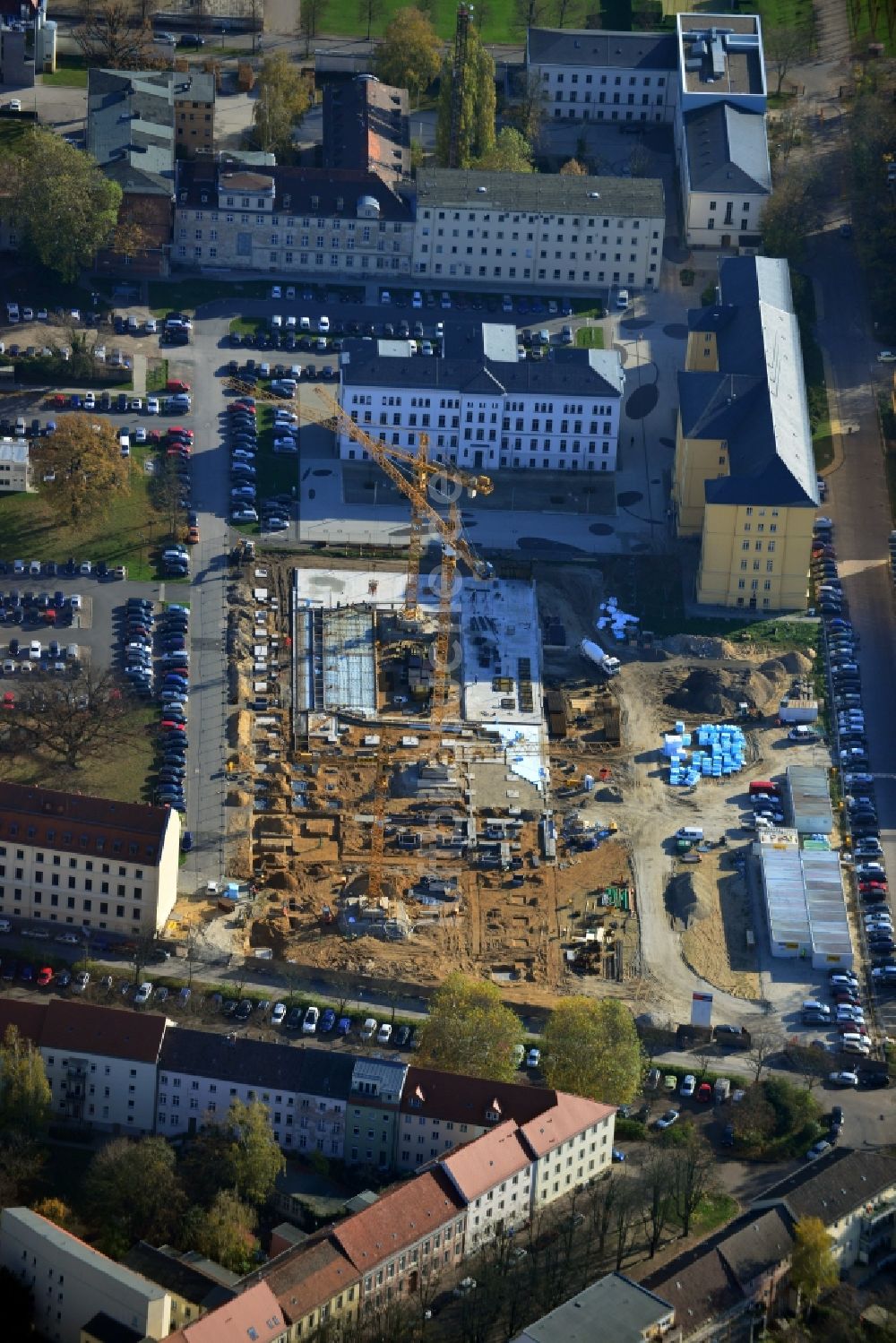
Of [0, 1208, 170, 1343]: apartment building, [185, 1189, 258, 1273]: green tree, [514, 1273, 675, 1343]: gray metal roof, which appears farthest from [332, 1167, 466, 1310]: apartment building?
[0, 1208, 170, 1343]: apartment building

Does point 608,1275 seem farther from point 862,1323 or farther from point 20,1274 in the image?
point 20,1274

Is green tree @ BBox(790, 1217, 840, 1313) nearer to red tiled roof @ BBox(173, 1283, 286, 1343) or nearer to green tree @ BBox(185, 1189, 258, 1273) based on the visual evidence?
red tiled roof @ BBox(173, 1283, 286, 1343)

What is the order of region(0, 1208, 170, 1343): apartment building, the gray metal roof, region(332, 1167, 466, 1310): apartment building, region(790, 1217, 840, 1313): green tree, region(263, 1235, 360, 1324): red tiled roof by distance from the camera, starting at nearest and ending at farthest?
the gray metal roof < region(0, 1208, 170, 1343): apartment building < region(263, 1235, 360, 1324): red tiled roof < region(332, 1167, 466, 1310): apartment building < region(790, 1217, 840, 1313): green tree

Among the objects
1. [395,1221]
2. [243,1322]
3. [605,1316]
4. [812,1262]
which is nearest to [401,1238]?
[395,1221]

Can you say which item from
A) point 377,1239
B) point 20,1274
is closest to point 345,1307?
point 377,1239

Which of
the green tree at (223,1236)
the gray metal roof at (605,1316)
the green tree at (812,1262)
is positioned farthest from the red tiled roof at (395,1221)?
the green tree at (812,1262)

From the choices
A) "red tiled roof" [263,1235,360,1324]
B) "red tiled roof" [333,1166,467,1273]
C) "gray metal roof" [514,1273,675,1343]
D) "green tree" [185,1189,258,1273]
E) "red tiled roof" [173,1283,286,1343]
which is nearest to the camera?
"red tiled roof" [173,1283,286,1343]

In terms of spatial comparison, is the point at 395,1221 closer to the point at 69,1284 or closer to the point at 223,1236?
the point at 223,1236
